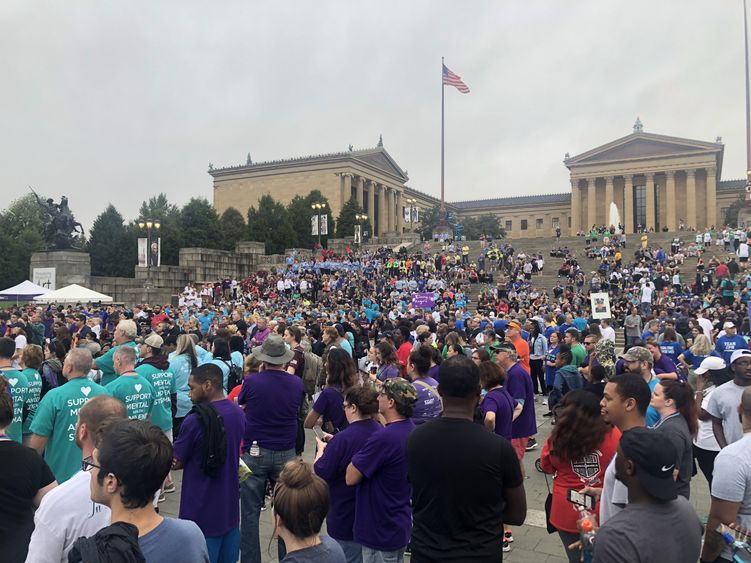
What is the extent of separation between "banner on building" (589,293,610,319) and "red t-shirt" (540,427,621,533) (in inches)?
607

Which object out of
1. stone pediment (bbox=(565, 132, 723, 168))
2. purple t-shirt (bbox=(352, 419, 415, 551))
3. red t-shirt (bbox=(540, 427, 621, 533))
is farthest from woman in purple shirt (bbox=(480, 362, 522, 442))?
stone pediment (bbox=(565, 132, 723, 168))

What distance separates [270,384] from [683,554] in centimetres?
364

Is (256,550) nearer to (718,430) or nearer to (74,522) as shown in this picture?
(74,522)

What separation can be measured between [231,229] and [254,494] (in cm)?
5650

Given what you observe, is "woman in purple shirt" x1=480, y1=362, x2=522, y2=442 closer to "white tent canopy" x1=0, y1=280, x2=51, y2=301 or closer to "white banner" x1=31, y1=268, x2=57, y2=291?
"white tent canopy" x1=0, y1=280, x2=51, y2=301

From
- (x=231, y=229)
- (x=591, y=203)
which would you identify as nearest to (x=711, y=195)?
(x=591, y=203)

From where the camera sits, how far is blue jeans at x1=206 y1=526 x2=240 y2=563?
4.18 m

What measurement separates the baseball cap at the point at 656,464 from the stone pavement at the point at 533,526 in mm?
3108

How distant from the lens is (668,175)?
232 ft

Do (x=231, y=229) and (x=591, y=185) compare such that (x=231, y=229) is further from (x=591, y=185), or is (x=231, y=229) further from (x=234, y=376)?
(x=234, y=376)

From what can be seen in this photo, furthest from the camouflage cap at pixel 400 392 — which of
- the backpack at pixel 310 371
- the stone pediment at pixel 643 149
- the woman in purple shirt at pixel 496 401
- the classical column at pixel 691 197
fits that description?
the stone pediment at pixel 643 149

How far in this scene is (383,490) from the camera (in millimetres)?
3744

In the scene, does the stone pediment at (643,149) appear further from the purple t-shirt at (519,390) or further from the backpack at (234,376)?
the purple t-shirt at (519,390)

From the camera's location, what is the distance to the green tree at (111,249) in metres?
47.2
